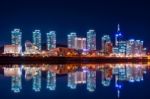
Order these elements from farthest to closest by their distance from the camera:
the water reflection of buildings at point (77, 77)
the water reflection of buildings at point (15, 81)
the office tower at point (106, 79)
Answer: the office tower at point (106, 79)
the water reflection of buildings at point (77, 77)
the water reflection of buildings at point (15, 81)

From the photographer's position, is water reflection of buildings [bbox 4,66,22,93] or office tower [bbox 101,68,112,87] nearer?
water reflection of buildings [bbox 4,66,22,93]

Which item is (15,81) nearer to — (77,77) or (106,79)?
(77,77)

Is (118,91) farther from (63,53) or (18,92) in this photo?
(63,53)

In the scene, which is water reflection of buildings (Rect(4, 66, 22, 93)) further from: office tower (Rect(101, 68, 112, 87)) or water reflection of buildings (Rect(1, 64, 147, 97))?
office tower (Rect(101, 68, 112, 87))

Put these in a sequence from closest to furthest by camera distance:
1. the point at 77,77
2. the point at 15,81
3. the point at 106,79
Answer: the point at 15,81
the point at 106,79
the point at 77,77

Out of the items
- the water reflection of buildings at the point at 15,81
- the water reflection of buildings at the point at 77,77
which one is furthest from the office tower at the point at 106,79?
the water reflection of buildings at the point at 15,81

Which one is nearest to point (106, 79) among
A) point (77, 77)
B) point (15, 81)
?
point (77, 77)

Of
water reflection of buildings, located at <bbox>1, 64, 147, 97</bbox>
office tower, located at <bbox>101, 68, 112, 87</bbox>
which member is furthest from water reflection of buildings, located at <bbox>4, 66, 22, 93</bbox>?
office tower, located at <bbox>101, 68, 112, 87</bbox>

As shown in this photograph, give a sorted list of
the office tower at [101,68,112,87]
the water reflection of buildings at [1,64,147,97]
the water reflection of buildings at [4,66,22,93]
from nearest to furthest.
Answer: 1. the water reflection of buildings at [4,66,22,93]
2. the water reflection of buildings at [1,64,147,97]
3. the office tower at [101,68,112,87]

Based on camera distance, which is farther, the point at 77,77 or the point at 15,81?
the point at 77,77

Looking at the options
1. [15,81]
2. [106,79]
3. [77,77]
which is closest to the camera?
[15,81]

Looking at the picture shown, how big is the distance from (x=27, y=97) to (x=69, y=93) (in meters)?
1.90

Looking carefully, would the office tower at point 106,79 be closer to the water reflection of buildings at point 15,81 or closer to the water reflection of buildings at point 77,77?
the water reflection of buildings at point 77,77

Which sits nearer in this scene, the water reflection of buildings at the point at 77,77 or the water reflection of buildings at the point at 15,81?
the water reflection of buildings at the point at 15,81
